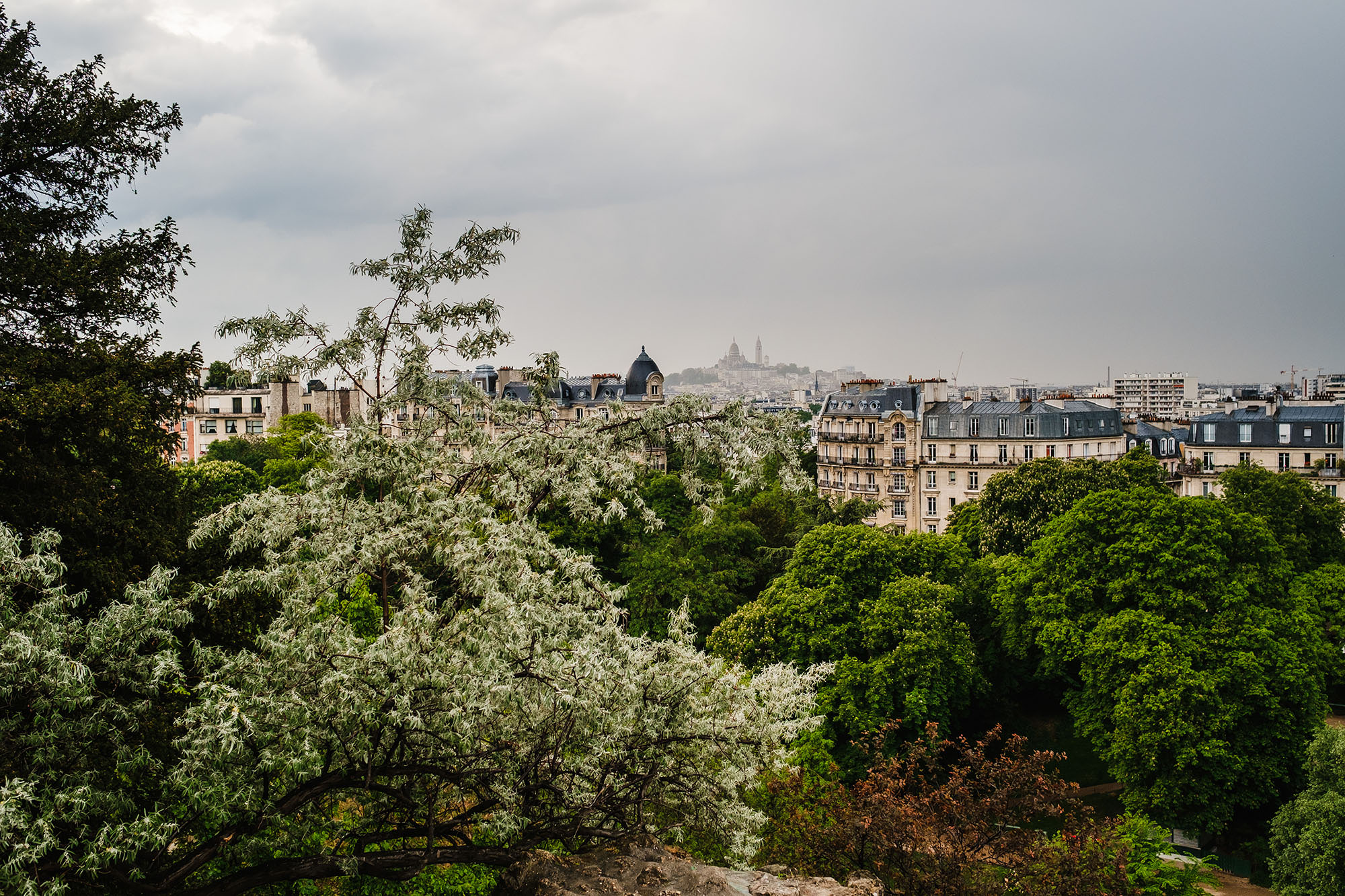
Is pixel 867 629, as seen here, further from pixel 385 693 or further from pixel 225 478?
pixel 225 478

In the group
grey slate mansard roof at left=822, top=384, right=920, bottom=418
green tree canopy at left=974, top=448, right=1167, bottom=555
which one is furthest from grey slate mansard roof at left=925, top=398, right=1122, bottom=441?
green tree canopy at left=974, top=448, right=1167, bottom=555

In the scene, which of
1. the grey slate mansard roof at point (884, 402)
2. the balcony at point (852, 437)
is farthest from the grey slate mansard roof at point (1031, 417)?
the balcony at point (852, 437)

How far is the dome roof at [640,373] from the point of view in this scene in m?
87.9

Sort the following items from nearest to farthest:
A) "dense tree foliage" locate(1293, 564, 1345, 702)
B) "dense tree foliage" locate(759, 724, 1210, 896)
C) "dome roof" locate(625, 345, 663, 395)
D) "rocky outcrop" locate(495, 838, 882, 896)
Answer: "rocky outcrop" locate(495, 838, 882, 896), "dense tree foliage" locate(759, 724, 1210, 896), "dense tree foliage" locate(1293, 564, 1345, 702), "dome roof" locate(625, 345, 663, 395)

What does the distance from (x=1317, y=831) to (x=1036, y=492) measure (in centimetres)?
2099

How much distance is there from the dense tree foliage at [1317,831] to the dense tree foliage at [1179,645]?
1.88m

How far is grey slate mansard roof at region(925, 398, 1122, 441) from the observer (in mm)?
61125

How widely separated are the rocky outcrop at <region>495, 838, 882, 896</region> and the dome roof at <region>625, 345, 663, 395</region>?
7835cm

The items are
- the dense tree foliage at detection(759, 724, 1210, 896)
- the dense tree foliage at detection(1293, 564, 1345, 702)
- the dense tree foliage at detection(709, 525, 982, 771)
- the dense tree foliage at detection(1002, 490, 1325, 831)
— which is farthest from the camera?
the dense tree foliage at detection(1293, 564, 1345, 702)

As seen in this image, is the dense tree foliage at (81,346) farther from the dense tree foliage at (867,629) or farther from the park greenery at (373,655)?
the dense tree foliage at (867,629)

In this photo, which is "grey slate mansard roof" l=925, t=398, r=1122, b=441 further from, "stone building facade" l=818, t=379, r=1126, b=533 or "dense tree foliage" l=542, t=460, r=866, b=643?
"dense tree foliage" l=542, t=460, r=866, b=643

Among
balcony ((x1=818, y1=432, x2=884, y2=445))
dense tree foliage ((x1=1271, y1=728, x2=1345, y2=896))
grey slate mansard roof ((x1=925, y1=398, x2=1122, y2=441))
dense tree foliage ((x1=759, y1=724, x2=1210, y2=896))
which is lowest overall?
dense tree foliage ((x1=1271, y1=728, x2=1345, y2=896))

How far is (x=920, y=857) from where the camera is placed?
46.3 feet

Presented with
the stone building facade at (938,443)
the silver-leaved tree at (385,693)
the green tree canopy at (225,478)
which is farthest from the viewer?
the stone building facade at (938,443)
